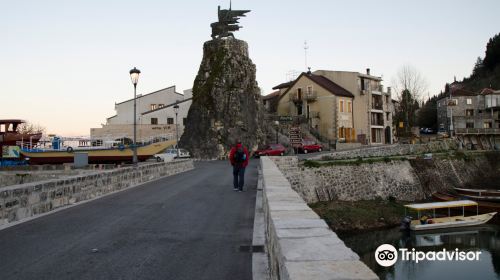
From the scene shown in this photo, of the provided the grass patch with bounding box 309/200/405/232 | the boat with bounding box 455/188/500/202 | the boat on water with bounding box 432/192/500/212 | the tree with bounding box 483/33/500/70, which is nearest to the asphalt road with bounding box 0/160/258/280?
the grass patch with bounding box 309/200/405/232

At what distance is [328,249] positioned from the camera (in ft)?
9.95

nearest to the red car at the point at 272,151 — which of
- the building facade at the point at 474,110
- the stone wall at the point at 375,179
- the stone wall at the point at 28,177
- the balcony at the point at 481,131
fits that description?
the stone wall at the point at 375,179

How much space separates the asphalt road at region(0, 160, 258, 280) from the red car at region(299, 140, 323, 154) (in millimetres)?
37710

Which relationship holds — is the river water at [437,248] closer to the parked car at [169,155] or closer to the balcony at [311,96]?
the parked car at [169,155]

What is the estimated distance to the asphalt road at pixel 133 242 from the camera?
17.9 ft

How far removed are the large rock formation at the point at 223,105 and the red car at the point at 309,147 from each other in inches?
198

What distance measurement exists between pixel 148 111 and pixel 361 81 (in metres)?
31.8

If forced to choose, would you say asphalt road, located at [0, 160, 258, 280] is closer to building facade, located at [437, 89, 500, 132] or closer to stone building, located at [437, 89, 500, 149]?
stone building, located at [437, 89, 500, 149]

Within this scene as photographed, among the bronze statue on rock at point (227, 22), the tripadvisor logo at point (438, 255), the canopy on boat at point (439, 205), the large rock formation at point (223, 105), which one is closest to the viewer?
the tripadvisor logo at point (438, 255)

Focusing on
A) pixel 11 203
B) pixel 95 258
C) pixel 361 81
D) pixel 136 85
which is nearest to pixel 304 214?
pixel 95 258

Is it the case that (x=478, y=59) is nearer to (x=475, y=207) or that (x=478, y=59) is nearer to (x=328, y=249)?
(x=475, y=207)

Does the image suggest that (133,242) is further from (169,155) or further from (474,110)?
(474,110)

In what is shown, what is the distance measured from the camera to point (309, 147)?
Result: 49.4 m

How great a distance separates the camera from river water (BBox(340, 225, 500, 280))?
19656mm
